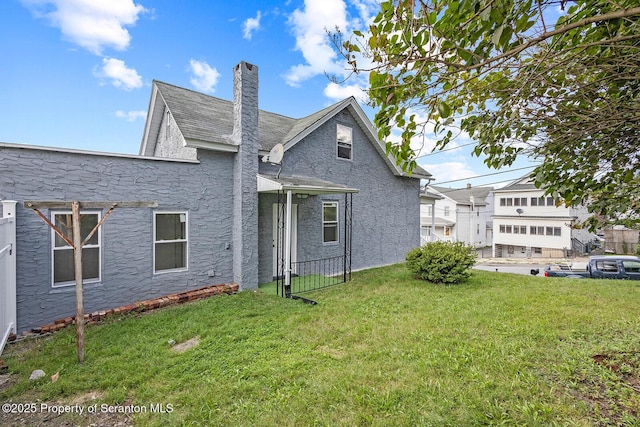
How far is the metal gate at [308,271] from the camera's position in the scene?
27.7ft

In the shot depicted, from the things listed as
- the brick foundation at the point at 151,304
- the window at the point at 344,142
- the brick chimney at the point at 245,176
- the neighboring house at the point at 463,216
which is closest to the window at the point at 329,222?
the window at the point at 344,142

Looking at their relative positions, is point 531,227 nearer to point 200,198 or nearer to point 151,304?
point 200,198

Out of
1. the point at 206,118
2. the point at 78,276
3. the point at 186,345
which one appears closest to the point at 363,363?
the point at 186,345

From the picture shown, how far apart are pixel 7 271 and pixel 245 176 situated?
505 cm

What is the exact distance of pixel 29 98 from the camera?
431 inches

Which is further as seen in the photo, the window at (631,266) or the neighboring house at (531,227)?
the neighboring house at (531,227)

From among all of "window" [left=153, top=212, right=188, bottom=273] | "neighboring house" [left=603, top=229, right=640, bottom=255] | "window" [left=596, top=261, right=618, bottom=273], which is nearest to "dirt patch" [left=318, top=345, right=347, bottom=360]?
"window" [left=153, top=212, right=188, bottom=273]

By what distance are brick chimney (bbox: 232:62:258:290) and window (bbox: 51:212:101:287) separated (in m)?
3.20

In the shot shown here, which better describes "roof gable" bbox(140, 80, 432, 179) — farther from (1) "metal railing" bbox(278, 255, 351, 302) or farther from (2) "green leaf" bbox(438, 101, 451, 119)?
(2) "green leaf" bbox(438, 101, 451, 119)

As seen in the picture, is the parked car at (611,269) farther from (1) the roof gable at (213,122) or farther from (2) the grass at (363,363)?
(1) the roof gable at (213,122)

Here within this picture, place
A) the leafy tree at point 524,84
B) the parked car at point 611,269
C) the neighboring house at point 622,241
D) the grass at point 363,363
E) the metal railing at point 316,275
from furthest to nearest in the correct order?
the neighboring house at point 622,241 → the parked car at point 611,269 → the metal railing at point 316,275 → the grass at point 363,363 → the leafy tree at point 524,84

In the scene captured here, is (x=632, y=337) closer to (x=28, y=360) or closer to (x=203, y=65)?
(x=28, y=360)

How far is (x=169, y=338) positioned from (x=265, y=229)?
4.43 meters

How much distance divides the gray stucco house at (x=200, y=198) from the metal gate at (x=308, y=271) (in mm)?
200
